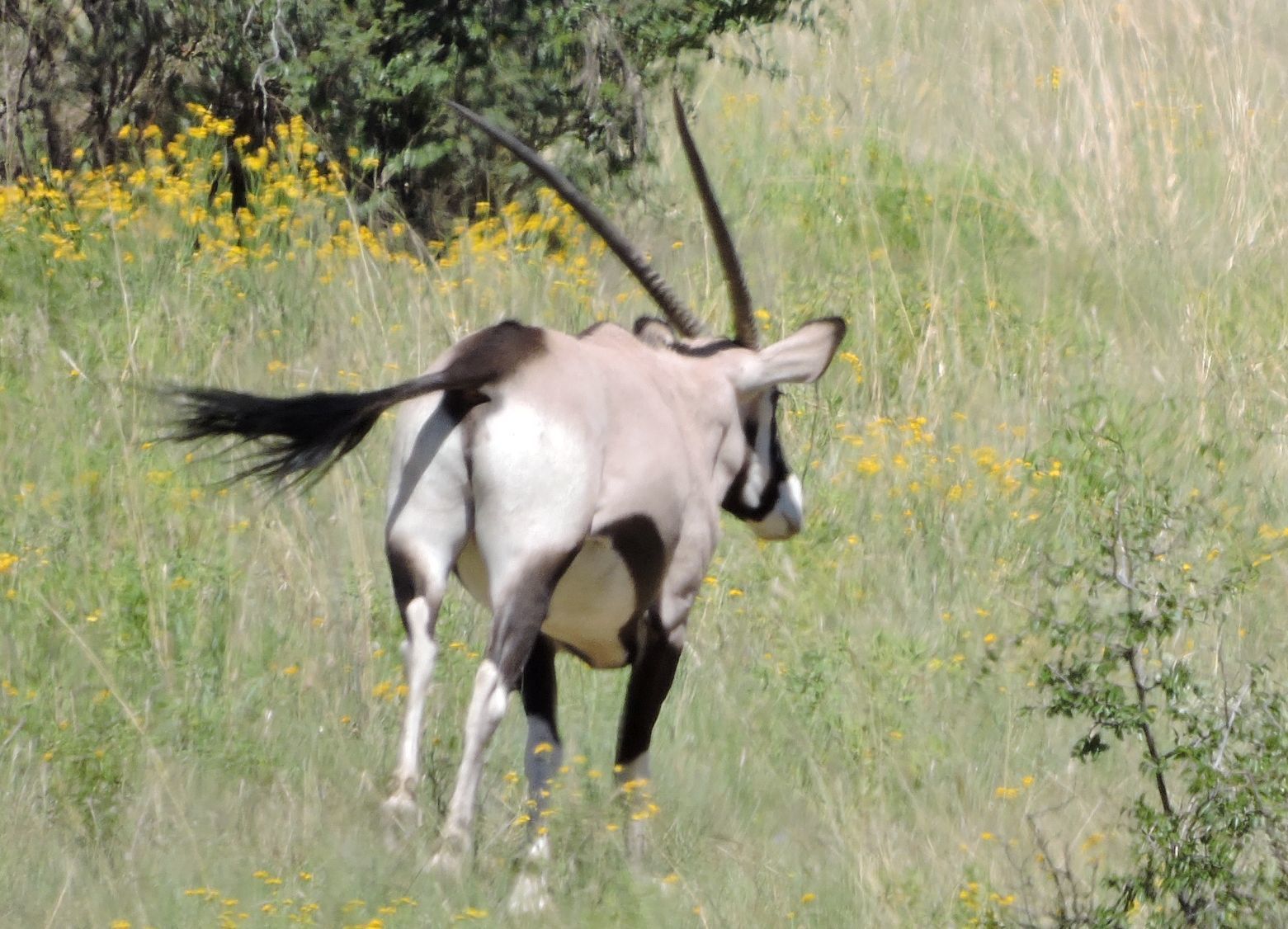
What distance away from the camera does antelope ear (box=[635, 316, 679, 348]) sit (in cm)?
505

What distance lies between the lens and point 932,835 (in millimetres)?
4988

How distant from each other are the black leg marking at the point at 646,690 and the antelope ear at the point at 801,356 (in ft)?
2.44

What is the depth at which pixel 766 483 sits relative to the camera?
5.17 m

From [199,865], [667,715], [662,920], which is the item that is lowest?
[667,715]

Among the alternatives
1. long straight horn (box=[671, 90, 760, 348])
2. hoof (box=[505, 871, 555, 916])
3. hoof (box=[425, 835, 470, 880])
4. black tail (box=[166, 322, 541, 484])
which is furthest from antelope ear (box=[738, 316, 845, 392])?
hoof (box=[425, 835, 470, 880])

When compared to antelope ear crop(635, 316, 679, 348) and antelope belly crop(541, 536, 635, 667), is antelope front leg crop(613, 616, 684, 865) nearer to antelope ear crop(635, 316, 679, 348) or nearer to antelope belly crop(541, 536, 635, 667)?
antelope belly crop(541, 536, 635, 667)

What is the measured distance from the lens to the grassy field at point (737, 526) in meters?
4.35

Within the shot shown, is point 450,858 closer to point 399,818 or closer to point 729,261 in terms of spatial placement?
point 399,818

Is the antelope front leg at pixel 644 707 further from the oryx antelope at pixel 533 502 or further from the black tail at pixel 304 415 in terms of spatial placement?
the black tail at pixel 304 415

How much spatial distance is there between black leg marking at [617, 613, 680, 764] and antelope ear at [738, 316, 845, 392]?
0.74 meters

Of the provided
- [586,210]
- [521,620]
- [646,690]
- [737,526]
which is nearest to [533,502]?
[521,620]

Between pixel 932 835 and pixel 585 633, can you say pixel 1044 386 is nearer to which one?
pixel 932 835

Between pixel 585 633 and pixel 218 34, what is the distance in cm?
515

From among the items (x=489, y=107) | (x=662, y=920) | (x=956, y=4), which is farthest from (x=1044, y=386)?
(x=956, y=4)
